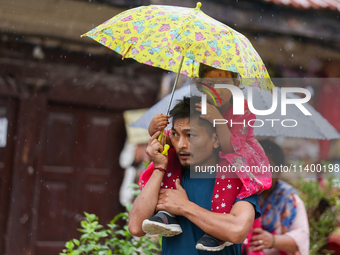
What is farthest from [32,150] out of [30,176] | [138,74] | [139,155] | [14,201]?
[138,74]

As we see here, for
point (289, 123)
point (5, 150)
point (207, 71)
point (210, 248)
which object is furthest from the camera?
point (5, 150)

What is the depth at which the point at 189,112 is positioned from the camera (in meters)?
1.87

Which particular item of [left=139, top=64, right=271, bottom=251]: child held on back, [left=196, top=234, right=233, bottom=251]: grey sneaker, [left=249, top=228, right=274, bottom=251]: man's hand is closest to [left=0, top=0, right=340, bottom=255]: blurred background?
[left=139, top=64, right=271, bottom=251]: child held on back

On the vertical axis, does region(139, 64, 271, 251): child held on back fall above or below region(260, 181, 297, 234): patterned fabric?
above

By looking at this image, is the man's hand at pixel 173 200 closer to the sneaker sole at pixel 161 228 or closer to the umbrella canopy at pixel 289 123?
the sneaker sole at pixel 161 228

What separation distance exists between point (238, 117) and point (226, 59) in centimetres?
30

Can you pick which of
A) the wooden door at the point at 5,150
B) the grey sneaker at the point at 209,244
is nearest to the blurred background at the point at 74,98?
the wooden door at the point at 5,150

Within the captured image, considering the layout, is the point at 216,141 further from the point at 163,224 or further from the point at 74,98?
the point at 74,98

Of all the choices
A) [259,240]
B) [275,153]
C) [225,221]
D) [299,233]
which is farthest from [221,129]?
[299,233]

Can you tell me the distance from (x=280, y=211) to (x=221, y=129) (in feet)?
5.37

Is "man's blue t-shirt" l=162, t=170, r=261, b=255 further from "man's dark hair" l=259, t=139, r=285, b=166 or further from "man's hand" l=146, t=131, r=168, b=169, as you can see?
"man's dark hair" l=259, t=139, r=285, b=166

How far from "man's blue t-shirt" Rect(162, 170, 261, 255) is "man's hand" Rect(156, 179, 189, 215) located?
8cm

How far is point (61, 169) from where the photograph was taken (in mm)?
5082

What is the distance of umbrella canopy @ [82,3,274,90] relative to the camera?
1739mm
